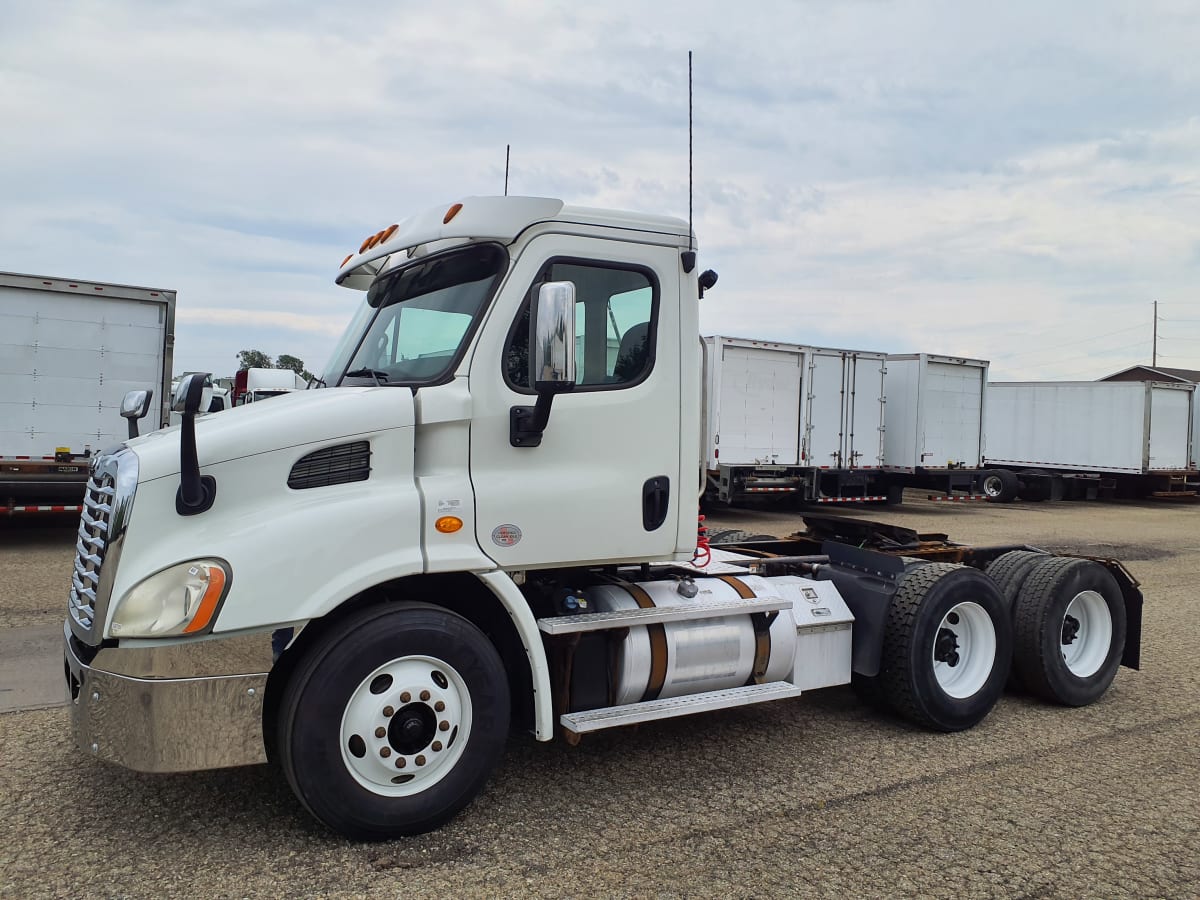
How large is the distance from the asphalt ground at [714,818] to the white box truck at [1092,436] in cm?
2264

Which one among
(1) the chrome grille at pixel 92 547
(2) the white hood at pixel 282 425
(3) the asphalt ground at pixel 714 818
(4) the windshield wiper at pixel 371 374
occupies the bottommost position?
(3) the asphalt ground at pixel 714 818

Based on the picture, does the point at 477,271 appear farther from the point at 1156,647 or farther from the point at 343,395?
the point at 1156,647

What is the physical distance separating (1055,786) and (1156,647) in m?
3.92

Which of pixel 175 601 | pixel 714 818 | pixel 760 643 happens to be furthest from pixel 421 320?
pixel 714 818

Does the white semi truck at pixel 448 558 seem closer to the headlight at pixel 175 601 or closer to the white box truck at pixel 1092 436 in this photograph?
the headlight at pixel 175 601

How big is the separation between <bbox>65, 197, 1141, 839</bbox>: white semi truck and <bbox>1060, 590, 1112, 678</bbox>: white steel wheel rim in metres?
1.24

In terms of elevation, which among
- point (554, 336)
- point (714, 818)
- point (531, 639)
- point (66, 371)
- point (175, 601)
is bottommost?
point (714, 818)

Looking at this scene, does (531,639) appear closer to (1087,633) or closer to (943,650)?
(943,650)

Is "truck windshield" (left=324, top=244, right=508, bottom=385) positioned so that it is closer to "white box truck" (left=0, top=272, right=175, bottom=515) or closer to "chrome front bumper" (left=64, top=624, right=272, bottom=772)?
"chrome front bumper" (left=64, top=624, right=272, bottom=772)

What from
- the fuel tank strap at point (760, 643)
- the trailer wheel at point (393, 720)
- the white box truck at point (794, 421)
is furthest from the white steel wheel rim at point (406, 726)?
the white box truck at point (794, 421)

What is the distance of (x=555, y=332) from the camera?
11.9ft

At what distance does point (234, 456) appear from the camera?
364 centimetres

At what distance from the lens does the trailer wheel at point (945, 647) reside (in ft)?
17.3

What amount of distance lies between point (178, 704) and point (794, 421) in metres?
15.9
